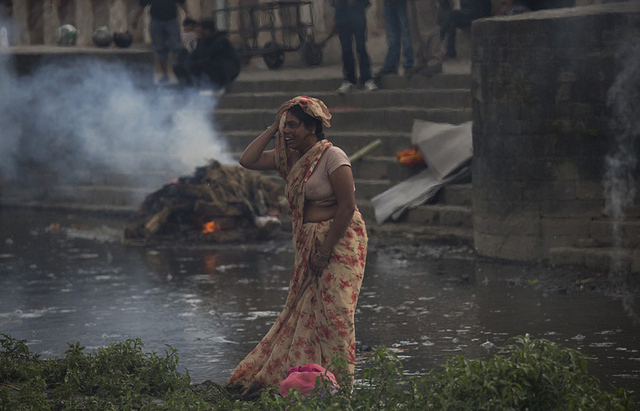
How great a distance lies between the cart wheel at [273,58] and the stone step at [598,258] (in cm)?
1052

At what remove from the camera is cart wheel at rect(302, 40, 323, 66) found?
874 inches

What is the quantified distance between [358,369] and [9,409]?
8.45ft

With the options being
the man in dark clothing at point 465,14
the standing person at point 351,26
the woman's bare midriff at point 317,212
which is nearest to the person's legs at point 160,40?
the standing person at point 351,26

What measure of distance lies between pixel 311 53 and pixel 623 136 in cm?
1086

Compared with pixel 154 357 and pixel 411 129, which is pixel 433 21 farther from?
pixel 154 357

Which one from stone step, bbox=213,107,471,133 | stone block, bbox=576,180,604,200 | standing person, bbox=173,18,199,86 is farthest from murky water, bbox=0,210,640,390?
standing person, bbox=173,18,199,86

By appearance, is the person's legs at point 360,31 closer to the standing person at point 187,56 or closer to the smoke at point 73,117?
the standing person at point 187,56

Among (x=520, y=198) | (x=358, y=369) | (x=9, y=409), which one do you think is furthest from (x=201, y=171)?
(x=9, y=409)

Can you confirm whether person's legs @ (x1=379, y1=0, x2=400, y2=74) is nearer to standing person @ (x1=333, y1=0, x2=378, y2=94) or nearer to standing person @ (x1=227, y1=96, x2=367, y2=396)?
standing person @ (x1=333, y1=0, x2=378, y2=94)

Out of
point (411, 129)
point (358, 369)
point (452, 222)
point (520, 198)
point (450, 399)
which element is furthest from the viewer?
point (411, 129)

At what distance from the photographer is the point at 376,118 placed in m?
16.9

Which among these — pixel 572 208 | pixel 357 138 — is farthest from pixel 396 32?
pixel 572 208

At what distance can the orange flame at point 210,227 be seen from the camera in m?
14.9

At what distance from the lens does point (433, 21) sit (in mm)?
21469
